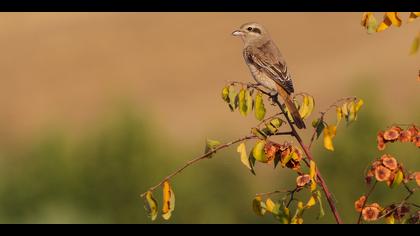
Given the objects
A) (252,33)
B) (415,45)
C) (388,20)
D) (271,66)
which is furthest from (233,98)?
(252,33)

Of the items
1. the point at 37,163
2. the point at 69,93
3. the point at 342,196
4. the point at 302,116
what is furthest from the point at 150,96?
the point at 302,116

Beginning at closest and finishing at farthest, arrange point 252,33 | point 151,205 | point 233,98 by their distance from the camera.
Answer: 1. point 151,205
2. point 233,98
3. point 252,33

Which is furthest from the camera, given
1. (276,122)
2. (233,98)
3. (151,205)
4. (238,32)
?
(238,32)

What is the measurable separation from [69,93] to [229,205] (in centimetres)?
2429

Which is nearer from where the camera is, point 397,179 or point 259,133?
point 397,179

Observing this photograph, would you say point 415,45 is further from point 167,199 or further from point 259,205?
point 167,199

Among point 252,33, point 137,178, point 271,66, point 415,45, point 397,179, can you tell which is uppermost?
point 252,33

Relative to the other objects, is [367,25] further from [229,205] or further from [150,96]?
[150,96]

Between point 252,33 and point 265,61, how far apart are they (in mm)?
596

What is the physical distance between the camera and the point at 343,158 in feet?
45.2

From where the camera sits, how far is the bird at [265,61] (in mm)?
7918

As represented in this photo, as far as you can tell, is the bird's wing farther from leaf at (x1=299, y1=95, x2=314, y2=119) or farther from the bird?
leaf at (x1=299, y1=95, x2=314, y2=119)

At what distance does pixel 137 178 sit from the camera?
14453mm

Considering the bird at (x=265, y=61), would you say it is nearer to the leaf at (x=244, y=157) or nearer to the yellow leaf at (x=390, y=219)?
the leaf at (x=244, y=157)
